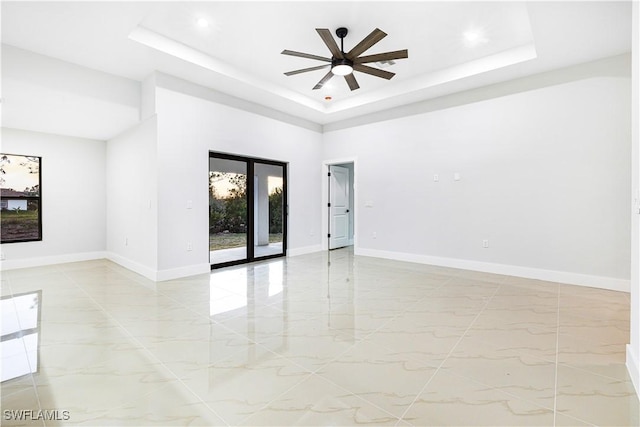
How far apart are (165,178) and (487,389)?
452cm

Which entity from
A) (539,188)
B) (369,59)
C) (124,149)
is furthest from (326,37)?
(124,149)

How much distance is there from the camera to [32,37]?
348 cm

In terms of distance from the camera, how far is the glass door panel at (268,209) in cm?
602

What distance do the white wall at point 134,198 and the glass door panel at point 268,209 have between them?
71.8 inches

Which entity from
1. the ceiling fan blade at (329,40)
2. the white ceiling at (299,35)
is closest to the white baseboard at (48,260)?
the white ceiling at (299,35)

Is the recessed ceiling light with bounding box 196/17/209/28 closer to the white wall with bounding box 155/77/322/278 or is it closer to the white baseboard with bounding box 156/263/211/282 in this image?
the white wall with bounding box 155/77/322/278

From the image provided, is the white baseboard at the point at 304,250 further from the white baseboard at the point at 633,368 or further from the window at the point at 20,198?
the white baseboard at the point at 633,368

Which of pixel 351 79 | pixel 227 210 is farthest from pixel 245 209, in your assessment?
pixel 351 79

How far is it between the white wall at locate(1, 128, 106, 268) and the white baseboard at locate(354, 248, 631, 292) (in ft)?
19.2

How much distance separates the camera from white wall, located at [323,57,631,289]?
3980mm

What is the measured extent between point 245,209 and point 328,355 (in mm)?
3921

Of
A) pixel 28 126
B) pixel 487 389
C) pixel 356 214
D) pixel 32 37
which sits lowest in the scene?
pixel 487 389

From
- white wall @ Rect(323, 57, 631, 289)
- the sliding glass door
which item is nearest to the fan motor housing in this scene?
white wall @ Rect(323, 57, 631, 289)

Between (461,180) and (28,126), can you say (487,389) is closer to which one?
(461,180)
